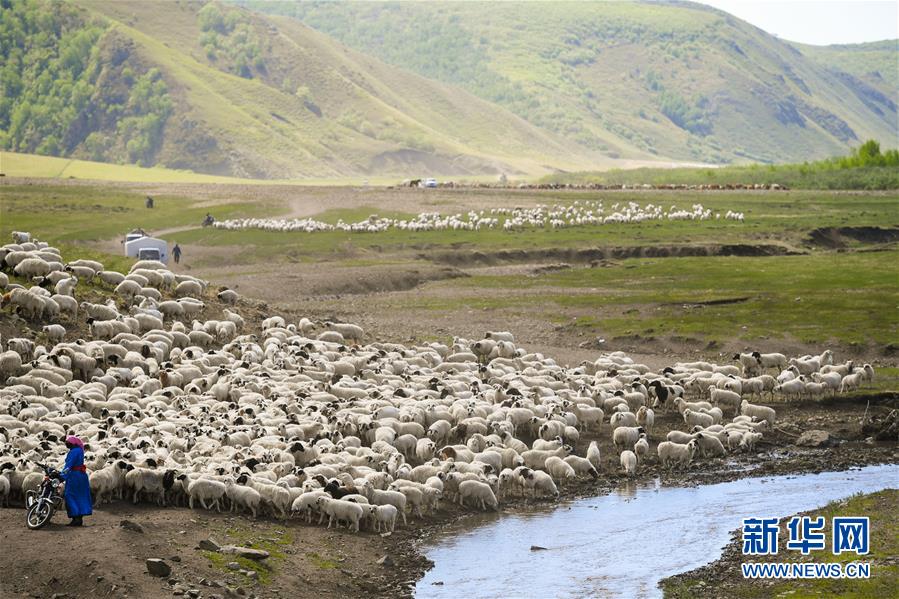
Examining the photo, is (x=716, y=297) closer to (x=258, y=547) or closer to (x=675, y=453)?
(x=675, y=453)

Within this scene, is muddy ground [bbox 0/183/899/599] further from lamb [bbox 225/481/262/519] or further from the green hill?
the green hill

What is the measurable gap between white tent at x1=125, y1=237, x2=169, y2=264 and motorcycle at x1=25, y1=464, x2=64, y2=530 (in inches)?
1247

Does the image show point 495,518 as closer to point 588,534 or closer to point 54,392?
point 588,534

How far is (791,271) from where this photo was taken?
4862 cm

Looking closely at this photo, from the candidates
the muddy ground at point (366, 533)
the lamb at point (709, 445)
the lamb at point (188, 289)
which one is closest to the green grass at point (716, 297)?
the muddy ground at point (366, 533)

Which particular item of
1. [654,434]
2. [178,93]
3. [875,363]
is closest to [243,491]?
[654,434]

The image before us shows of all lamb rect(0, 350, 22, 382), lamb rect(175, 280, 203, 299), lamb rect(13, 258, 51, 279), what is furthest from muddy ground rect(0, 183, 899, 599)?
lamb rect(13, 258, 51, 279)

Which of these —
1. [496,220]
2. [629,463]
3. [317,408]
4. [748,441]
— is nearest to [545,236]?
[496,220]

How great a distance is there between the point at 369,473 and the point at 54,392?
8.20 meters

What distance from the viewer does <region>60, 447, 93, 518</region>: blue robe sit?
17.4 meters

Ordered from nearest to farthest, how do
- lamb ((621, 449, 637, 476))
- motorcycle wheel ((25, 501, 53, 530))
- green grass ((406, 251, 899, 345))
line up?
motorcycle wheel ((25, 501, 53, 530))
lamb ((621, 449, 637, 476))
green grass ((406, 251, 899, 345))

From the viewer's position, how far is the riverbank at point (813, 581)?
1600cm

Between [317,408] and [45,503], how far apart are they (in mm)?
8150

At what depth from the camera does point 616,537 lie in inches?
→ 797
